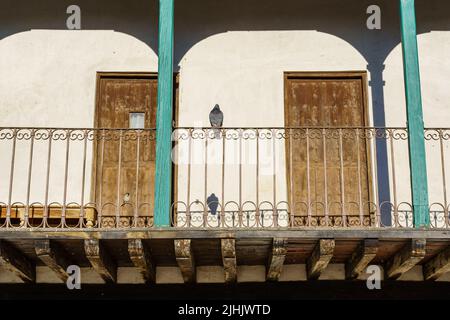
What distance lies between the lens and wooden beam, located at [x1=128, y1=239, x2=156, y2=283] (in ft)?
31.8

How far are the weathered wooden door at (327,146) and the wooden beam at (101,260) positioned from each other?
7.82ft

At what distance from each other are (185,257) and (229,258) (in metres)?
0.50

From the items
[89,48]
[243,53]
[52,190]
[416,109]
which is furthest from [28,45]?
[416,109]

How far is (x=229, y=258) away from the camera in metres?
9.88

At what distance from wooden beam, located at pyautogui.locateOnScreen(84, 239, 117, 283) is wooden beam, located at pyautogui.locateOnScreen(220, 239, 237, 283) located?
4.43ft

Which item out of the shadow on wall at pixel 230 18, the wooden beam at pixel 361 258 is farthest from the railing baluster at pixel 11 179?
the wooden beam at pixel 361 258

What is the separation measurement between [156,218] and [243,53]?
316 centimetres

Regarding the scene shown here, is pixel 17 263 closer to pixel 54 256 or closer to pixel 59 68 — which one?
pixel 54 256

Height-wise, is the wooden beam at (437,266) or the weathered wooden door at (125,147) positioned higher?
the weathered wooden door at (125,147)

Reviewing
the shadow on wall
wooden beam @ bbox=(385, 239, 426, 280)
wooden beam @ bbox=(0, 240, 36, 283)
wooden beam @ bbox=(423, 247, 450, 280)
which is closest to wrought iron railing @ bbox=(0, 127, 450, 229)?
wooden beam @ bbox=(423, 247, 450, 280)

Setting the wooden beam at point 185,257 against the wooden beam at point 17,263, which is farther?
the wooden beam at point 17,263

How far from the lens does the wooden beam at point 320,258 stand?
965cm

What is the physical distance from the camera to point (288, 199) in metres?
11.4

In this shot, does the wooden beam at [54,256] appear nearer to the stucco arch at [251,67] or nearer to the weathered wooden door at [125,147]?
the weathered wooden door at [125,147]
